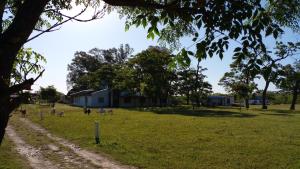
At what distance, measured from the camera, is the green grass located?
40.2ft

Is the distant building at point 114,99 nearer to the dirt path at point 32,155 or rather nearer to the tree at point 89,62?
the tree at point 89,62

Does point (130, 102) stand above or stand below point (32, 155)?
above

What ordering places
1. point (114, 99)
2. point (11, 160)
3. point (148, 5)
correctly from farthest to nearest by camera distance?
1. point (114, 99)
2. point (11, 160)
3. point (148, 5)

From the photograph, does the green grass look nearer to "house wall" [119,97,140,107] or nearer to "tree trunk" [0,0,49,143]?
"tree trunk" [0,0,49,143]

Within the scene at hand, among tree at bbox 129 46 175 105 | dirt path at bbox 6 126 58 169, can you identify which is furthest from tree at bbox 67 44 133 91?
dirt path at bbox 6 126 58 169

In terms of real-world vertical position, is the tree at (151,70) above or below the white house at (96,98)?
above

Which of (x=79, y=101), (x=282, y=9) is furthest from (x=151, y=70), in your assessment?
(x=282, y=9)

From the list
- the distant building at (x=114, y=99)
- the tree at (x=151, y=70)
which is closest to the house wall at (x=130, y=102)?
the distant building at (x=114, y=99)

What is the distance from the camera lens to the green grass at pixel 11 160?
12.3 m

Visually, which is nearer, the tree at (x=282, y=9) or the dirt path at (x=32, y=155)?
the tree at (x=282, y=9)

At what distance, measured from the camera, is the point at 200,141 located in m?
18.3

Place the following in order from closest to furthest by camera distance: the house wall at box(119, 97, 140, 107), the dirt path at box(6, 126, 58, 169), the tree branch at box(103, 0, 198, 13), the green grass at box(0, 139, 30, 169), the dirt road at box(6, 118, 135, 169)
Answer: the tree branch at box(103, 0, 198, 13) → the green grass at box(0, 139, 30, 169) → the dirt road at box(6, 118, 135, 169) → the dirt path at box(6, 126, 58, 169) → the house wall at box(119, 97, 140, 107)

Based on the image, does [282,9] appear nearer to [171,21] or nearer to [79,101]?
[171,21]

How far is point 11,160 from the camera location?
13406mm
